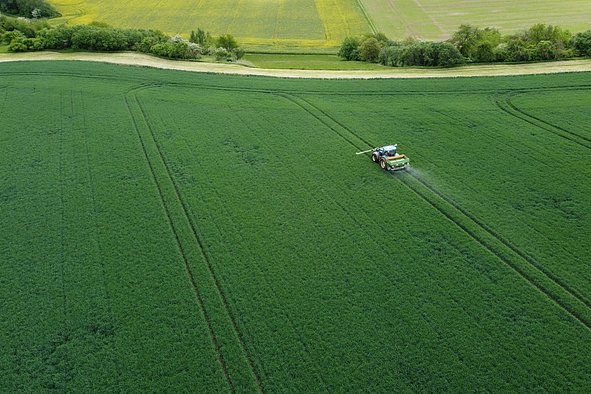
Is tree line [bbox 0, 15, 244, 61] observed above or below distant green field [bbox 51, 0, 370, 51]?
below

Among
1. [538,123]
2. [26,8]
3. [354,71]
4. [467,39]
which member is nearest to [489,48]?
[467,39]

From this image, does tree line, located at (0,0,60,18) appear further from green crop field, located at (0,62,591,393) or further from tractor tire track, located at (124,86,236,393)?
tractor tire track, located at (124,86,236,393)

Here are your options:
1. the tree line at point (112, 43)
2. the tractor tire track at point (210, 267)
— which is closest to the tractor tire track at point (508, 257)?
the tractor tire track at point (210, 267)

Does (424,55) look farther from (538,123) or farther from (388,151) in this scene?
(388,151)

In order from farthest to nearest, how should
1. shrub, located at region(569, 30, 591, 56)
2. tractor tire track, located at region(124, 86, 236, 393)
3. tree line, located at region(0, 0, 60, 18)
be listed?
tree line, located at region(0, 0, 60, 18), shrub, located at region(569, 30, 591, 56), tractor tire track, located at region(124, 86, 236, 393)

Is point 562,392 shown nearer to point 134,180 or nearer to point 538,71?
point 134,180

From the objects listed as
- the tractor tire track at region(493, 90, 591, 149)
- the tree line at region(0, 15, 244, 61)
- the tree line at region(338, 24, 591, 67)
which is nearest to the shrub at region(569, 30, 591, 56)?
the tree line at region(338, 24, 591, 67)

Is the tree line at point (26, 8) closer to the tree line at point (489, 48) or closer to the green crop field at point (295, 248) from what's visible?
the green crop field at point (295, 248)

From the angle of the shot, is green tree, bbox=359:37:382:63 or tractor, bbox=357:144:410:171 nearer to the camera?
tractor, bbox=357:144:410:171
